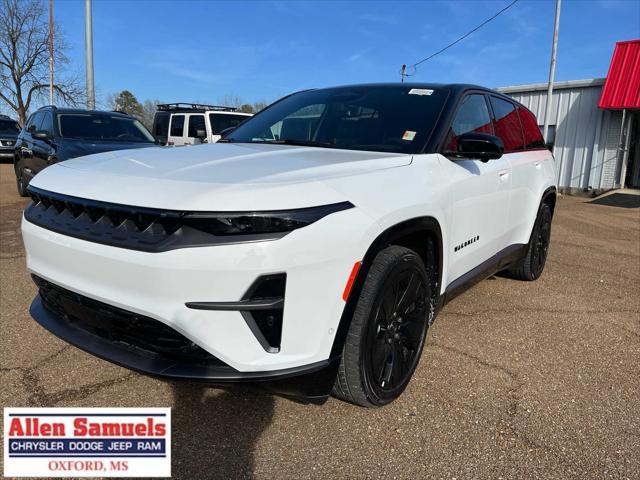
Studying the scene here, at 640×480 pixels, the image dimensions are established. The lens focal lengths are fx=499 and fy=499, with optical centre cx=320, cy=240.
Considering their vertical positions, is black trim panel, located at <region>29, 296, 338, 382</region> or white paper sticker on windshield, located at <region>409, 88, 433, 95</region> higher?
white paper sticker on windshield, located at <region>409, 88, 433, 95</region>

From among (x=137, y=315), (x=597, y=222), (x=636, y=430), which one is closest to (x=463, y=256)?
(x=636, y=430)

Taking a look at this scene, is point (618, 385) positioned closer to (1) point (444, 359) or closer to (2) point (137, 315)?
(1) point (444, 359)

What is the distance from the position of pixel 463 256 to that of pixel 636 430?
4.15ft

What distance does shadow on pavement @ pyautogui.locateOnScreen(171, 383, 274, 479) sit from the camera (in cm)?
209

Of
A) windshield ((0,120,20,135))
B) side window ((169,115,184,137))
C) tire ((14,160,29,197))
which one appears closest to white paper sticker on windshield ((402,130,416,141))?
tire ((14,160,29,197))

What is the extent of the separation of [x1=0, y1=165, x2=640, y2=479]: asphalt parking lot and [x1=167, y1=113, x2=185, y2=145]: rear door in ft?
33.7

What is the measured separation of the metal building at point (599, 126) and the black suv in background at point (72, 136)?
12.8m

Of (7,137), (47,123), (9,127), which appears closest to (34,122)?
(47,123)

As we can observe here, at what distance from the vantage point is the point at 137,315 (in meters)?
1.96

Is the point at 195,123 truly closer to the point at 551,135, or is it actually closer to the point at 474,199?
the point at 551,135

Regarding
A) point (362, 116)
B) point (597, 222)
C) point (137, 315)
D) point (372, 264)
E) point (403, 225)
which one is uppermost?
point (362, 116)

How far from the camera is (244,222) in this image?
1.84 m

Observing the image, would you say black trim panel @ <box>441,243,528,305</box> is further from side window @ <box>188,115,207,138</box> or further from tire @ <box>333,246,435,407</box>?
side window @ <box>188,115,207,138</box>

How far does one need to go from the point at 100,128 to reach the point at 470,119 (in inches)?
260
